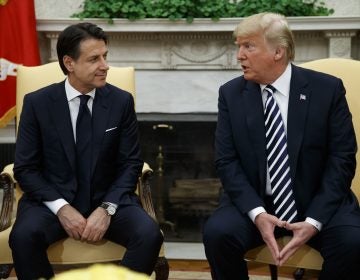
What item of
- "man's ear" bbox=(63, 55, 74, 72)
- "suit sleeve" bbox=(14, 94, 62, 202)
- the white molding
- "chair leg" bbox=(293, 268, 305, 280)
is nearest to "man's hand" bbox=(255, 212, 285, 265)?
"suit sleeve" bbox=(14, 94, 62, 202)

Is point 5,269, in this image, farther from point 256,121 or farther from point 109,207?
point 256,121

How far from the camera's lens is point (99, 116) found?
3234 mm

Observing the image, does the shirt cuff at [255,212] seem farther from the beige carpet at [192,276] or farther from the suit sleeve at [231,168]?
the beige carpet at [192,276]

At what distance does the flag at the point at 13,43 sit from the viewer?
500cm

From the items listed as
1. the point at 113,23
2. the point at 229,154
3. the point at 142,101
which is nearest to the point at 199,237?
the point at 142,101

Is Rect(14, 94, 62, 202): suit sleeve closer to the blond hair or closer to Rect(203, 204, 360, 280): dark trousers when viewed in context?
Rect(203, 204, 360, 280): dark trousers

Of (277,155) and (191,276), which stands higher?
(277,155)

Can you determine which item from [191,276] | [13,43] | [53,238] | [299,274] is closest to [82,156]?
[53,238]

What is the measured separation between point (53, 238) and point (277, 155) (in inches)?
38.4

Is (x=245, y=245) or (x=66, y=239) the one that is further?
(x=66, y=239)

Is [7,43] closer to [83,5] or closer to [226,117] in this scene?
[83,5]

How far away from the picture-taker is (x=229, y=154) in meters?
3.12

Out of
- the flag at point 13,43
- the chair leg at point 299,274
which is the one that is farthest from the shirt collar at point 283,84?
the flag at point 13,43

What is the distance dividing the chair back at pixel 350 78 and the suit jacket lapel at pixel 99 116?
941mm
